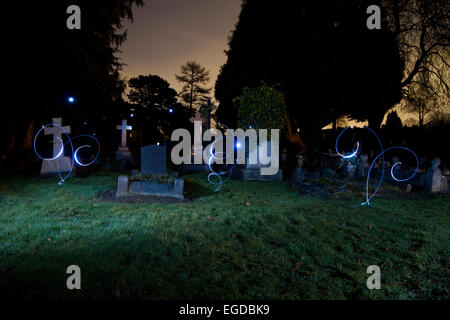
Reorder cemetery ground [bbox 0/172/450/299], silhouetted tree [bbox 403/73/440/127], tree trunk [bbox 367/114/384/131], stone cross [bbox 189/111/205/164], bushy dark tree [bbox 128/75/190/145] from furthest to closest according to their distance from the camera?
bushy dark tree [bbox 128/75/190/145], tree trunk [bbox 367/114/384/131], stone cross [bbox 189/111/205/164], silhouetted tree [bbox 403/73/440/127], cemetery ground [bbox 0/172/450/299]

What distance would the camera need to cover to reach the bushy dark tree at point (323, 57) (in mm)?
15844

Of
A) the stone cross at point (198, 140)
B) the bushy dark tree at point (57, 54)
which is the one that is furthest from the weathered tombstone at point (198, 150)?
the bushy dark tree at point (57, 54)

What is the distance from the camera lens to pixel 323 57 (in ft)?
52.5

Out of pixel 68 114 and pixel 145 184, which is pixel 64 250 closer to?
pixel 145 184

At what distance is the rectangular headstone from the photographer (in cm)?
981

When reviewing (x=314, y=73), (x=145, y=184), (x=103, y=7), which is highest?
(x=103, y=7)

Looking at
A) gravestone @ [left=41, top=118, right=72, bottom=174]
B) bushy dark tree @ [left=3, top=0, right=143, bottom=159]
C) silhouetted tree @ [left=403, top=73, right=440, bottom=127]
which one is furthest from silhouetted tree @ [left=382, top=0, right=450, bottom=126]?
gravestone @ [left=41, top=118, right=72, bottom=174]

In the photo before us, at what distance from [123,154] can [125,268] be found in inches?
729

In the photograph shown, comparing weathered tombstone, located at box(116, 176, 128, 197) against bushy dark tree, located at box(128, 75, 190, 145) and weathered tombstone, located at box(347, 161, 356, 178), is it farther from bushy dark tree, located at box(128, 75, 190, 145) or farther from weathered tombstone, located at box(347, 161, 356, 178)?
bushy dark tree, located at box(128, 75, 190, 145)

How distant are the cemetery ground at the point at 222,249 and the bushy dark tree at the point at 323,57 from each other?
1186cm

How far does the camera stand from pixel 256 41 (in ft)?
65.6

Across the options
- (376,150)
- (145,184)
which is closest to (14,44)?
(145,184)

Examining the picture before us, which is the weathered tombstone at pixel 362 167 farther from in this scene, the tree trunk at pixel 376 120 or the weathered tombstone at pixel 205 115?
the weathered tombstone at pixel 205 115

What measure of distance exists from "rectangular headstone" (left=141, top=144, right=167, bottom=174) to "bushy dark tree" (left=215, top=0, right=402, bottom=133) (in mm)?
11874
